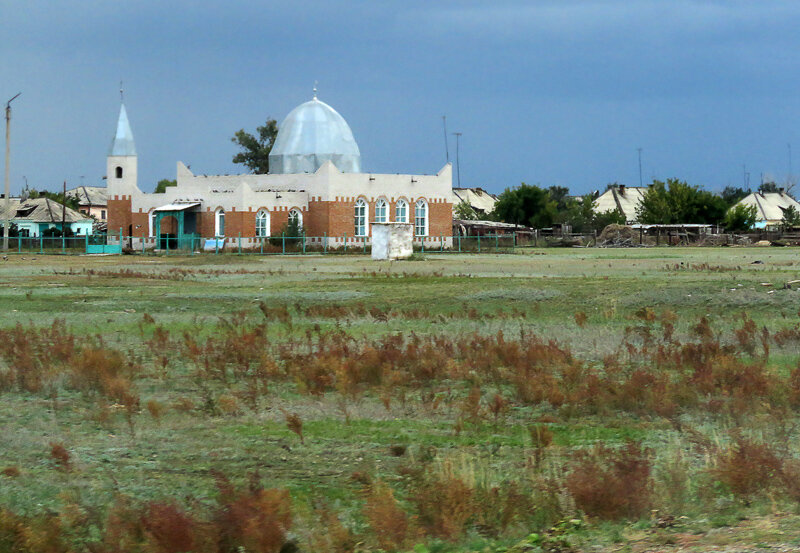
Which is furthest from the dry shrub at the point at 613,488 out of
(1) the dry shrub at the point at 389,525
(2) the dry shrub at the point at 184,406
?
(2) the dry shrub at the point at 184,406

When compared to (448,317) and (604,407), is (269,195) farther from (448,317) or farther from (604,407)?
(604,407)

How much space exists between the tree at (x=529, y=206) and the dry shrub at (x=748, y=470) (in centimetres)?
9779

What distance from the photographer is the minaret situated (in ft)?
233

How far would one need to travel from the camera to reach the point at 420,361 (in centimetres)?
1325

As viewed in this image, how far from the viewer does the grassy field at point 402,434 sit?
6.81 m

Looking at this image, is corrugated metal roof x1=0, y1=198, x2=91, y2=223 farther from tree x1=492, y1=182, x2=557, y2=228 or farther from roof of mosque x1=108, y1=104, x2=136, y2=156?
tree x1=492, y1=182, x2=557, y2=228

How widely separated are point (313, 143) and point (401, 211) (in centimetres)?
720

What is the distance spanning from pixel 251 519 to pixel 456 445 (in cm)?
301

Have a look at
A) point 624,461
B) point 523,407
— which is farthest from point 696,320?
point 624,461

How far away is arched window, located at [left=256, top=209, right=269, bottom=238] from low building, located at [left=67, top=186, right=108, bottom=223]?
6811 cm

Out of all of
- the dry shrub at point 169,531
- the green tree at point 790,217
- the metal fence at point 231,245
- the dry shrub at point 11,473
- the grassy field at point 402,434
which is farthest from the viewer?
the green tree at point 790,217

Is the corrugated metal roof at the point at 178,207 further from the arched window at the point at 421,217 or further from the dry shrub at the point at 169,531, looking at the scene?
the dry shrub at the point at 169,531

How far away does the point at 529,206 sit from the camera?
107m

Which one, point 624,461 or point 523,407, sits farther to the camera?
point 523,407
